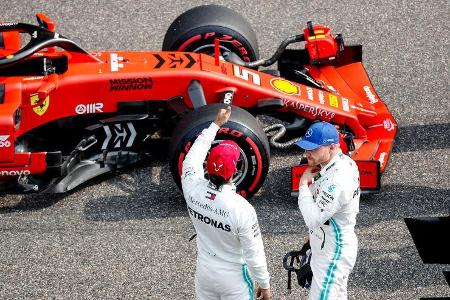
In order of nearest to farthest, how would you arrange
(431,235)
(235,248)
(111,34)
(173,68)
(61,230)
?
(235,248), (431,235), (61,230), (173,68), (111,34)

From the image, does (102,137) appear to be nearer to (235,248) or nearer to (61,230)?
(61,230)

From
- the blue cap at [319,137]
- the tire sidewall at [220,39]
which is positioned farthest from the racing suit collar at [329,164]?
the tire sidewall at [220,39]

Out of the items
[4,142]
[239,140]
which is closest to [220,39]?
[239,140]

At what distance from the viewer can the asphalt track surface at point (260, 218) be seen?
7.34 m

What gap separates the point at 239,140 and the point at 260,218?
0.68 meters

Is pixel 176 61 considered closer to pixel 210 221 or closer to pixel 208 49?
pixel 208 49

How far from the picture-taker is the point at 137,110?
863cm

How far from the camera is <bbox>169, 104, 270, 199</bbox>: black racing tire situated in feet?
26.3

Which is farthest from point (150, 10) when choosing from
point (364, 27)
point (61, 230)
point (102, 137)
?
point (61, 230)

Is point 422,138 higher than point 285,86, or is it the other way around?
point 285,86

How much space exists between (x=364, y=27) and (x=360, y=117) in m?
2.50

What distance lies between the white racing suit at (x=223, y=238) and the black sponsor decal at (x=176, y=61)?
8.05ft

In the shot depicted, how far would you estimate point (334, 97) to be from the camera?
9.05 m

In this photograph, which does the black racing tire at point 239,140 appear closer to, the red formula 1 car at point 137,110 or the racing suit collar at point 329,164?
the red formula 1 car at point 137,110
